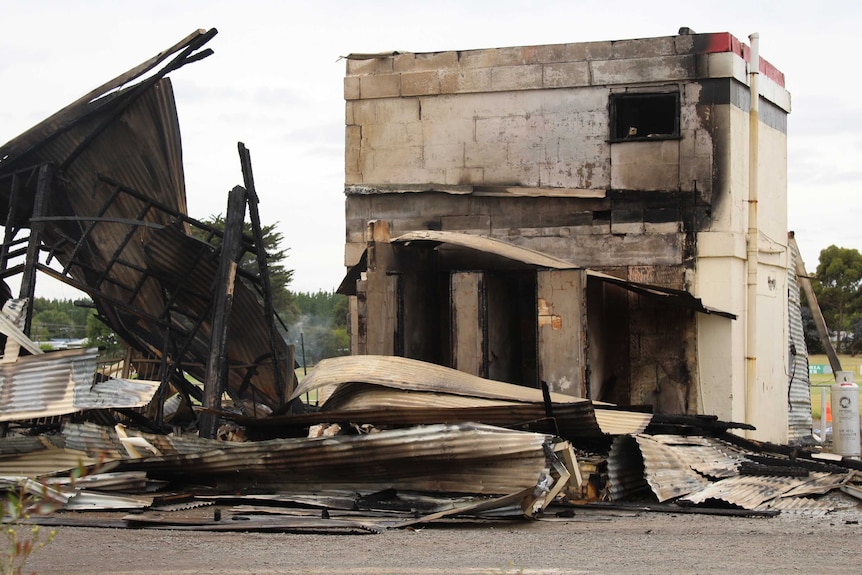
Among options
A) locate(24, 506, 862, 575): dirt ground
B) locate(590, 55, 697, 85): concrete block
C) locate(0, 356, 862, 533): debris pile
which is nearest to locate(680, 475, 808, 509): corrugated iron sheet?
locate(0, 356, 862, 533): debris pile

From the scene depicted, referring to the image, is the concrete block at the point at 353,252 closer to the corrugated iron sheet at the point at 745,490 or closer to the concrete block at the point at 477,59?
the concrete block at the point at 477,59

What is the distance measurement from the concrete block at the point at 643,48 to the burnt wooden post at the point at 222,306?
218 inches

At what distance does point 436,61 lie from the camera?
656 inches

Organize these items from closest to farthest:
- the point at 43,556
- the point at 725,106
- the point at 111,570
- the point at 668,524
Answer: the point at 111,570 < the point at 43,556 < the point at 668,524 < the point at 725,106

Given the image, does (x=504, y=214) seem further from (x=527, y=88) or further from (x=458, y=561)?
(x=458, y=561)

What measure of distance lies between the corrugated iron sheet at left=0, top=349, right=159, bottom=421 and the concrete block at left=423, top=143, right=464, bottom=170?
685 centimetres

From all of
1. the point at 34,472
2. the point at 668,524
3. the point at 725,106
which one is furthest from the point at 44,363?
the point at 725,106

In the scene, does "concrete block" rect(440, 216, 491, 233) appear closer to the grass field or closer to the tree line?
the grass field

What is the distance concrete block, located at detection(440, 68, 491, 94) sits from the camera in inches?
648

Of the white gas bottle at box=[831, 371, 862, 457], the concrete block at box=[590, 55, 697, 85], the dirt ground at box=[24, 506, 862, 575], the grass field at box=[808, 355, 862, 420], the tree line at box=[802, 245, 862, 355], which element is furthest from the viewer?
the tree line at box=[802, 245, 862, 355]

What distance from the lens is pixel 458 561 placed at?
6.79 m

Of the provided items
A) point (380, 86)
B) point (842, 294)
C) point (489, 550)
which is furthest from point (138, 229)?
point (842, 294)

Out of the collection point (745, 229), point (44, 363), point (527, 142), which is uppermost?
point (527, 142)

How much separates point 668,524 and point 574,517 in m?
0.77
